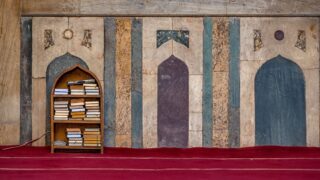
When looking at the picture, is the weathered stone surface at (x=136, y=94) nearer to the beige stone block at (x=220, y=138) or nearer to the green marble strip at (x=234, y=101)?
the beige stone block at (x=220, y=138)

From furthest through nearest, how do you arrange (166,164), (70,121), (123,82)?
(123,82) → (70,121) → (166,164)

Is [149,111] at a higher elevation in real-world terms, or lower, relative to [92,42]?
lower

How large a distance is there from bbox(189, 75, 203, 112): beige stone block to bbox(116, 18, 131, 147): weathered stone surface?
79 cm

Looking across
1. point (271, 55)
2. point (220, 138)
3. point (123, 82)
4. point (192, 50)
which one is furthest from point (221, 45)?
point (123, 82)

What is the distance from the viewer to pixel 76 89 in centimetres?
675

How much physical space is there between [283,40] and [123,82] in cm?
212

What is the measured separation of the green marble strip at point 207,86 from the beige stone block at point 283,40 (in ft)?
1.38

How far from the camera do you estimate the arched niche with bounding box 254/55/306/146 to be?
7.17 metres

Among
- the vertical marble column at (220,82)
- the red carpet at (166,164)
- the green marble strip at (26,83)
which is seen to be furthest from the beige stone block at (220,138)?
the green marble strip at (26,83)

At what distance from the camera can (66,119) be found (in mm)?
6684

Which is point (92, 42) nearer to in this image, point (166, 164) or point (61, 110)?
point (61, 110)

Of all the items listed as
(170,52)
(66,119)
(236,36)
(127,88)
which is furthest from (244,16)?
(66,119)

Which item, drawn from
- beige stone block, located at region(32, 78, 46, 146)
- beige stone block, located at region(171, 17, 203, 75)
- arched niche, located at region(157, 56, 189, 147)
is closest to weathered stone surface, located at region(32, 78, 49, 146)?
beige stone block, located at region(32, 78, 46, 146)

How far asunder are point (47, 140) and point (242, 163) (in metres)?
2.56
